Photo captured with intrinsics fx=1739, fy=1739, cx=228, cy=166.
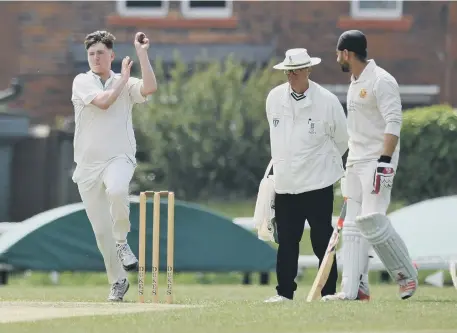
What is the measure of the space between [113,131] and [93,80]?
0.36 meters

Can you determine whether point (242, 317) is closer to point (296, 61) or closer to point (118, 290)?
point (118, 290)

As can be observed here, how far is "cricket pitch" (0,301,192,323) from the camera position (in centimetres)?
996

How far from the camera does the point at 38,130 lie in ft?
75.7

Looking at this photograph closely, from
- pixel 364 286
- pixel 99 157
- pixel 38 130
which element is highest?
pixel 99 157

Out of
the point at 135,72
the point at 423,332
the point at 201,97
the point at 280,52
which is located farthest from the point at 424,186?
the point at 423,332

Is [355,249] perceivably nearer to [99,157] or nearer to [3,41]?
[99,157]

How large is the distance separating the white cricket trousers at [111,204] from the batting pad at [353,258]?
142 cm

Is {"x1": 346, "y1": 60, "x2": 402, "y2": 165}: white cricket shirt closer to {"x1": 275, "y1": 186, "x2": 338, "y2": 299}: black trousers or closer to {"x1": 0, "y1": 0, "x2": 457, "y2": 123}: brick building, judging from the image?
{"x1": 275, "y1": 186, "x2": 338, "y2": 299}: black trousers

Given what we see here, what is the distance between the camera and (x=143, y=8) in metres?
25.6

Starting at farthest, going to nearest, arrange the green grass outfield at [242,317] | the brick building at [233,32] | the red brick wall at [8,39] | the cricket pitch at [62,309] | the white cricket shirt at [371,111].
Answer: the red brick wall at [8,39]
the brick building at [233,32]
the white cricket shirt at [371,111]
the cricket pitch at [62,309]
the green grass outfield at [242,317]

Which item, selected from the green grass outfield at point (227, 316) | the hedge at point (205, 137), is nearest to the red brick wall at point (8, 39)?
the hedge at point (205, 137)

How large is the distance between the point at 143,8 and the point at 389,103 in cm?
1498

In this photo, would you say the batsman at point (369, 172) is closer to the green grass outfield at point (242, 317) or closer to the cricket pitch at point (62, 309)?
the green grass outfield at point (242, 317)

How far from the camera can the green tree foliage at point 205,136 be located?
20.9 meters
